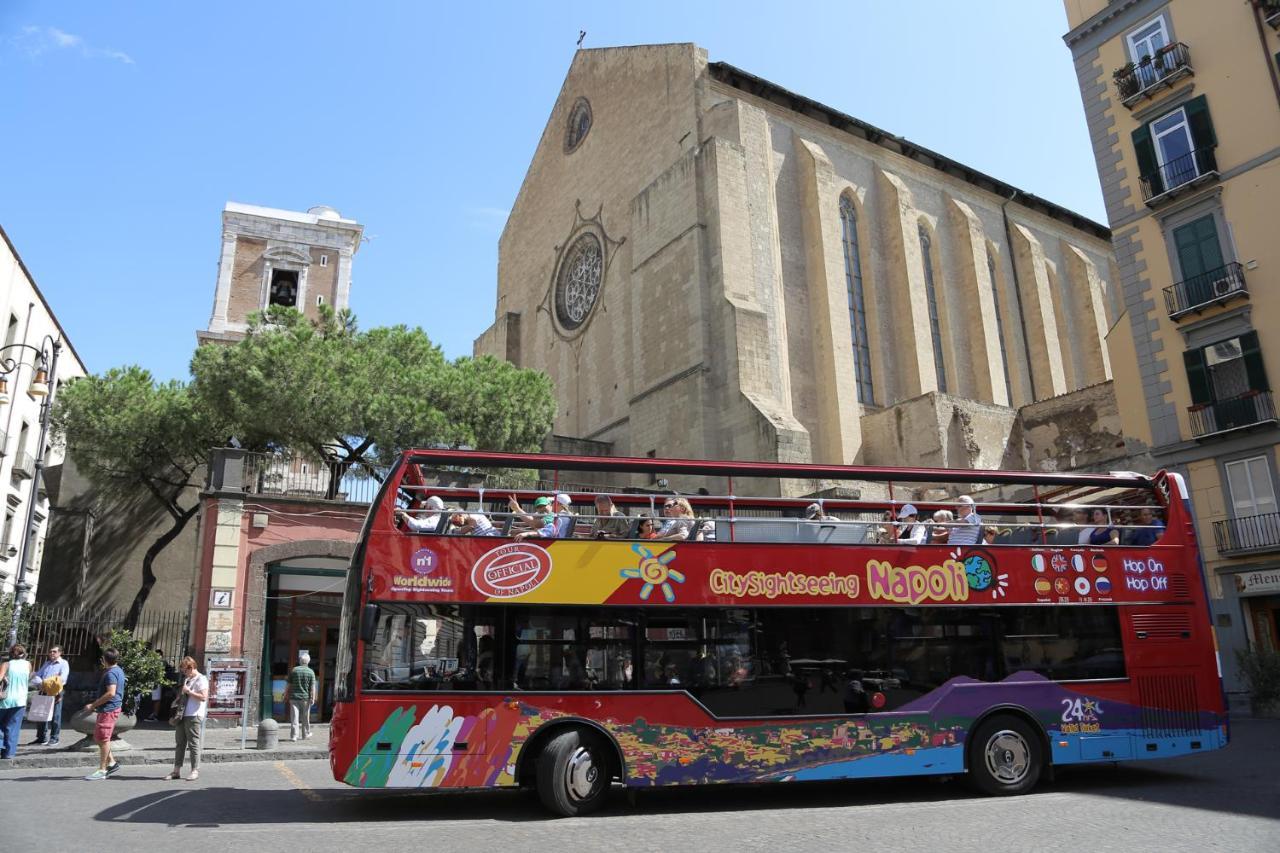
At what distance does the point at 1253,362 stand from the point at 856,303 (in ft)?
51.5

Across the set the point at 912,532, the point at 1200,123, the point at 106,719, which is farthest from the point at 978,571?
the point at 1200,123

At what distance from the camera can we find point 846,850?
20.3ft

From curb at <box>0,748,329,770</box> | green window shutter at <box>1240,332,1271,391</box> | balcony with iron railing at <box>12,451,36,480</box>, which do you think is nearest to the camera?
curb at <box>0,748,329,770</box>

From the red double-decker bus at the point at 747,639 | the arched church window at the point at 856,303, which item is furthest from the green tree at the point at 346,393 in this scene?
the arched church window at the point at 856,303

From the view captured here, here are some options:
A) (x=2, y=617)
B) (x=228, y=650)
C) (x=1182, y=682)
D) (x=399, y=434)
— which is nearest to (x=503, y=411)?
(x=399, y=434)

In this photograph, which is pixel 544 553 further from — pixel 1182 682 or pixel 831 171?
pixel 831 171

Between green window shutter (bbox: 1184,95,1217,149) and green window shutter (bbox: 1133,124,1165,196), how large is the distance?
0.82 meters

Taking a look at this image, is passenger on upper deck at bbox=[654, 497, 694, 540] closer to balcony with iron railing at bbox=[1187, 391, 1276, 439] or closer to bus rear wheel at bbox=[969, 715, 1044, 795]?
bus rear wheel at bbox=[969, 715, 1044, 795]

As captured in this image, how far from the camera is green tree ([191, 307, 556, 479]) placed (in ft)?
60.8

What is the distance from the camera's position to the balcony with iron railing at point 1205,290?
1656 centimetres

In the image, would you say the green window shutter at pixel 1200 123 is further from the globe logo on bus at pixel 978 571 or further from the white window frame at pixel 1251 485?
the globe logo on bus at pixel 978 571

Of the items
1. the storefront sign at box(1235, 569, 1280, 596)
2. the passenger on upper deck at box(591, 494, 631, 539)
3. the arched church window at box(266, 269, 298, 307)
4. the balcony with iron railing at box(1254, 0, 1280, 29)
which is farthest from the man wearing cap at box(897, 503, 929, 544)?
the arched church window at box(266, 269, 298, 307)

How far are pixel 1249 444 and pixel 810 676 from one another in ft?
41.4

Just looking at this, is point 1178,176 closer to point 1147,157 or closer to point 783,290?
point 1147,157
